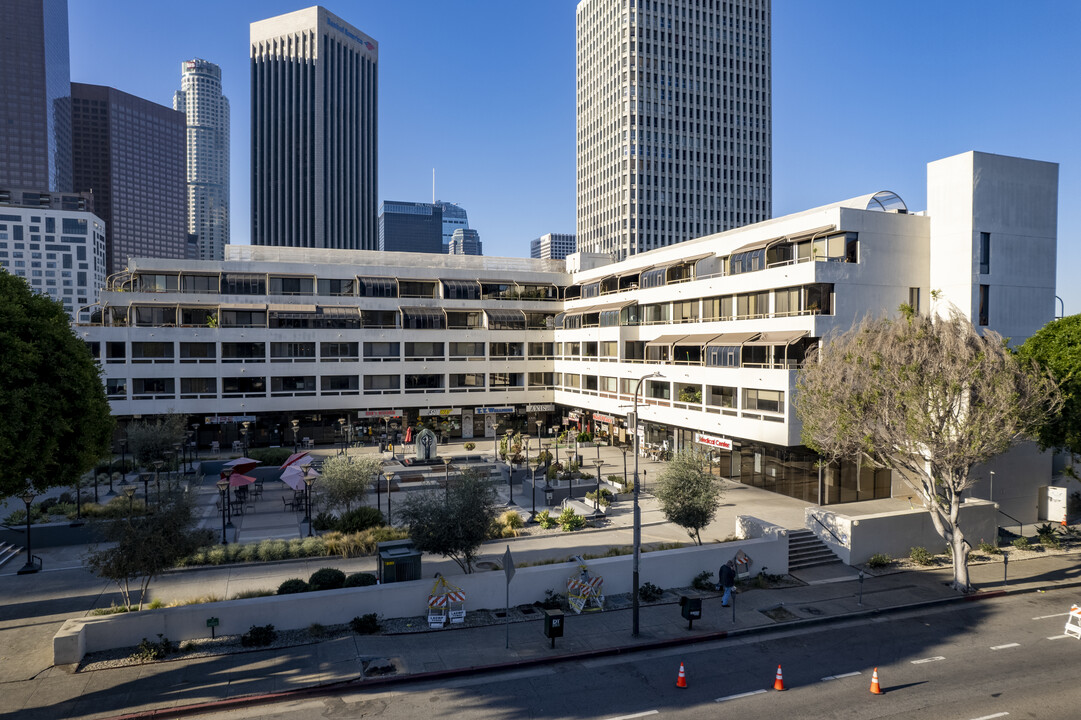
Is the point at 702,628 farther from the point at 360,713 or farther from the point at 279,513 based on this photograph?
the point at 279,513

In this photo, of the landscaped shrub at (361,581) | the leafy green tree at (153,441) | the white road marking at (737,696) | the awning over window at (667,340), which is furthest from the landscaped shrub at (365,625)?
the awning over window at (667,340)

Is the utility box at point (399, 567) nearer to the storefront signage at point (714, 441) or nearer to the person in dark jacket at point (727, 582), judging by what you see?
the person in dark jacket at point (727, 582)

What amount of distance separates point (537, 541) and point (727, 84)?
144646mm

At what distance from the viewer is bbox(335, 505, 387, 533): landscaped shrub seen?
30.2 meters

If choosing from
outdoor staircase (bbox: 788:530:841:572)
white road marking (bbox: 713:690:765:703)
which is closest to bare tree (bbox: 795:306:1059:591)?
outdoor staircase (bbox: 788:530:841:572)

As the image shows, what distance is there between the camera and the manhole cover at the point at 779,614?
854 inches

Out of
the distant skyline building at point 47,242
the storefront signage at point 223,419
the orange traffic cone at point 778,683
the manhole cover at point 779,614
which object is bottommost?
the manhole cover at point 779,614

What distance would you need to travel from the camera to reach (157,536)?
750 inches

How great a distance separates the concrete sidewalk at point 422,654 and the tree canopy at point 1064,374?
23.8 feet

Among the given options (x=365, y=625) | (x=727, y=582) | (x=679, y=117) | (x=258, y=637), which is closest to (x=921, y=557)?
(x=727, y=582)

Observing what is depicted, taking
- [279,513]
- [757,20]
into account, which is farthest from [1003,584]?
[757,20]

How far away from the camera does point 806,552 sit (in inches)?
1086

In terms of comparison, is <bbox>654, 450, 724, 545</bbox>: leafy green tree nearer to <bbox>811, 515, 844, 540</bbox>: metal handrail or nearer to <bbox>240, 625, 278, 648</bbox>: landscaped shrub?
<bbox>811, 515, 844, 540</bbox>: metal handrail

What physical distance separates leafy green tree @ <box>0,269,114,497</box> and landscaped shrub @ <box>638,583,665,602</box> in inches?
763
